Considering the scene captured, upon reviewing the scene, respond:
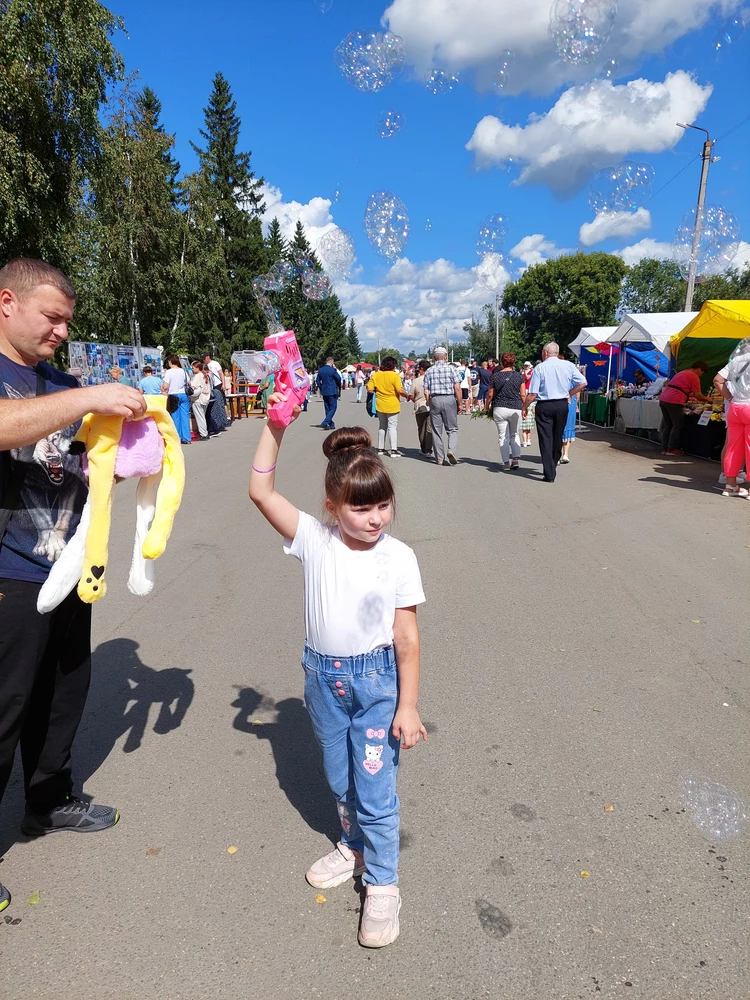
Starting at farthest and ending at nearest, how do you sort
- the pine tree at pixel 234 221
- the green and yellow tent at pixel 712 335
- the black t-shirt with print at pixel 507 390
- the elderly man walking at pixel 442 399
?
1. the pine tree at pixel 234 221
2. the green and yellow tent at pixel 712 335
3. the elderly man walking at pixel 442 399
4. the black t-shirt with print at pixel 507 390

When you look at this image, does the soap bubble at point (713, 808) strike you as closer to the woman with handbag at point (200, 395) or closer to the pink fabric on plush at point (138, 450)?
the pink fabric on plush at point (138, 450)

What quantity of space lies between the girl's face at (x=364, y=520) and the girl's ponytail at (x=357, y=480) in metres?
0.02

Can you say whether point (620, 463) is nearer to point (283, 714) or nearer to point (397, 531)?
point (397, 531)

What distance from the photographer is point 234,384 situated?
24203 mm

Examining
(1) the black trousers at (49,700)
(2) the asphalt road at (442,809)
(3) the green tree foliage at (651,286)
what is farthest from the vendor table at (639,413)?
(3) the green tree foliage at (651,286)

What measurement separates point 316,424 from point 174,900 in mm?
19288

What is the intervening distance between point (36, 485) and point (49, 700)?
88 cm

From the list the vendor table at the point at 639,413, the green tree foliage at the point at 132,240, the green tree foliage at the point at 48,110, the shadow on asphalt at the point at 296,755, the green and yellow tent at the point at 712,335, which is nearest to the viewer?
the shadow on asphalt at the point at 296,755

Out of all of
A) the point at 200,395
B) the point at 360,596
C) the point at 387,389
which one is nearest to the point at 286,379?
the point at 360,596

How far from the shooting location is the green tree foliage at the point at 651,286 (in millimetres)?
68875

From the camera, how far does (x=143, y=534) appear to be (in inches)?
98.7

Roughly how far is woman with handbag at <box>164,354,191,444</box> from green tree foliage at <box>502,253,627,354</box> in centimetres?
5157

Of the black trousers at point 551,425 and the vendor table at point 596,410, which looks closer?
the black trousers at point 551,425

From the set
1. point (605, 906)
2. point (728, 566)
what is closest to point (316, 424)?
point (728, 566)
